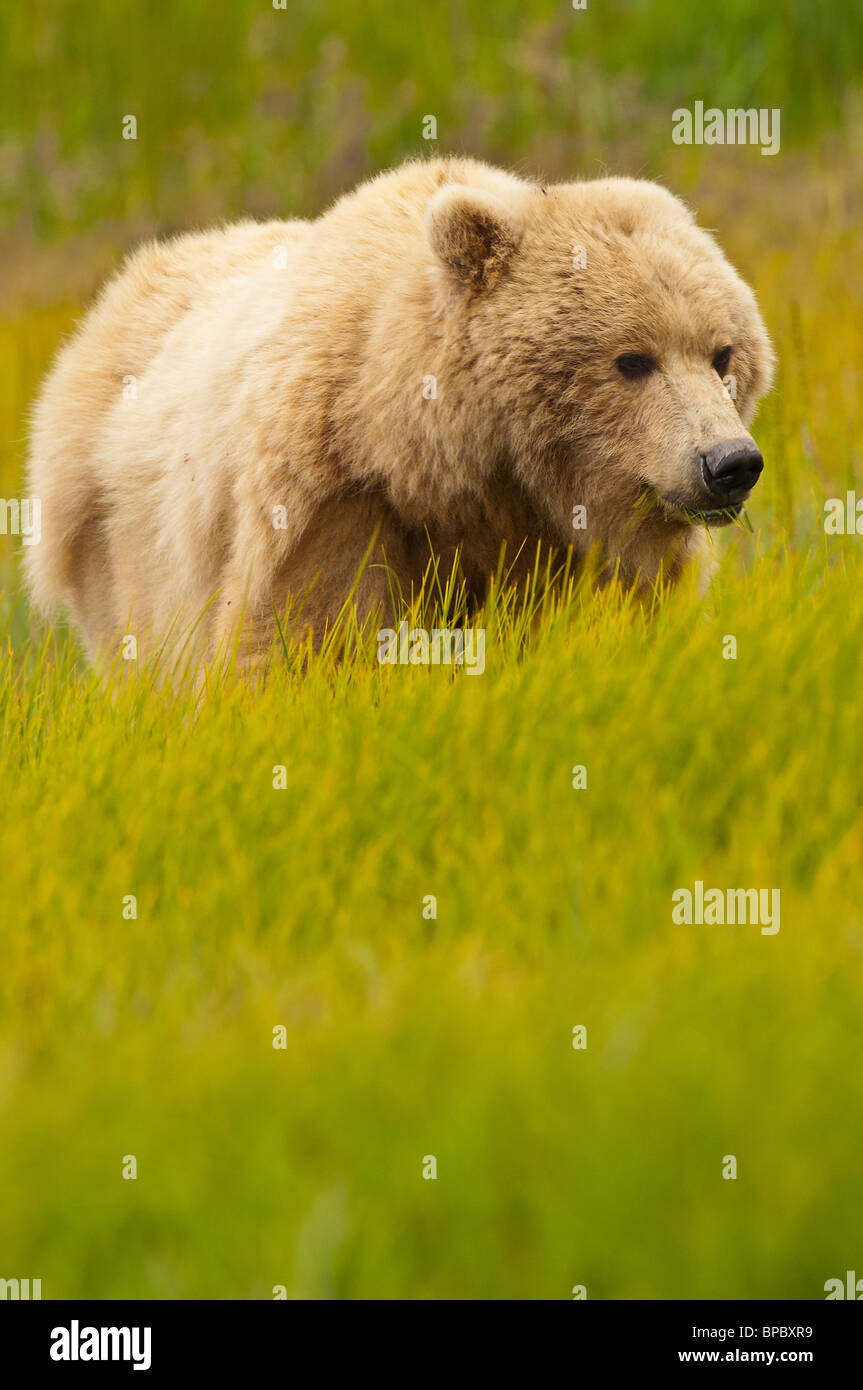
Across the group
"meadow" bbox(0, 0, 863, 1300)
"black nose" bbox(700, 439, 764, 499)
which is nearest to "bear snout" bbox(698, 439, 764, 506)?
"black nose" bbox(700, 439, 764, 499)

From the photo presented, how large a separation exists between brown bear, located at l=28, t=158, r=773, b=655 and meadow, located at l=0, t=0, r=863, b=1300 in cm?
29

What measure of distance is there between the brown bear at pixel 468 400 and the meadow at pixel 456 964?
288mm

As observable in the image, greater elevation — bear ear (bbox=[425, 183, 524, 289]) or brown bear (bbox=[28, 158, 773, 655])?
bear ear (bbox=[425, 183, 524, 289])

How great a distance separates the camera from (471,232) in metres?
4.91

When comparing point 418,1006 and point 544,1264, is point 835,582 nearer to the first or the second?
point 418,1006

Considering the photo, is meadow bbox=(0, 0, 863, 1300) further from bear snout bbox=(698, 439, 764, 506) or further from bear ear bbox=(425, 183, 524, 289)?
bear ear bbox=(425, 183, 524, 289)

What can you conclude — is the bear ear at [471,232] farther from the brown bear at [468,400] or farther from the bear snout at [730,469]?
the bear snout at [730,469]

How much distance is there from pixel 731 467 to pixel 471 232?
3.52 feet

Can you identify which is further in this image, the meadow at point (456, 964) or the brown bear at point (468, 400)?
the brown bear at point (468, 400)

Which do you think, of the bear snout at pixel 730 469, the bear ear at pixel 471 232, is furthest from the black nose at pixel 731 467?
the bear ear at pixel 471 232

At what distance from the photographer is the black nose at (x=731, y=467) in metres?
4.55

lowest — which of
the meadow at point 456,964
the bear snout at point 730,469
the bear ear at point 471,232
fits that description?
the meadow at point 456,964

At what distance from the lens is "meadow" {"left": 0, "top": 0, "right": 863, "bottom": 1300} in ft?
7.32

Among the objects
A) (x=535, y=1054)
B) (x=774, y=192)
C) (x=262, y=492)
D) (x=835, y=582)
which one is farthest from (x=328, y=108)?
(x=535, y=1054)
